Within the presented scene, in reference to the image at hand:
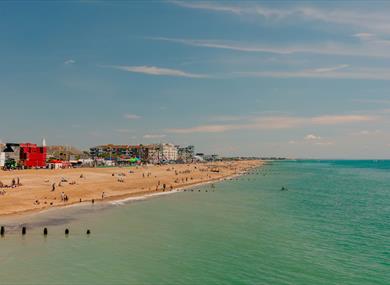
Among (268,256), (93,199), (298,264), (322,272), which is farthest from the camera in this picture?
(93,199)

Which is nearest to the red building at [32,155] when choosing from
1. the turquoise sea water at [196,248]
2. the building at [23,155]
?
the building at [23,155]

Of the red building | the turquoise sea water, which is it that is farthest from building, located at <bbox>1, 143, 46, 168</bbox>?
the turquoise sea water

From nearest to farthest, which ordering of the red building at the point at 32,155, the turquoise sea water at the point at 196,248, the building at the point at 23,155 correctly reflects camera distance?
the turquoise sea water at the point at 196,248 < the building at the point at 23,155 < the red building at the point at 32,155

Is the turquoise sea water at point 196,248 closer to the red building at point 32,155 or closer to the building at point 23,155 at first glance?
the building at point 23,155

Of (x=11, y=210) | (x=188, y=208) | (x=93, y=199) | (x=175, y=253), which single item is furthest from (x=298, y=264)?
(x=93, y=199)

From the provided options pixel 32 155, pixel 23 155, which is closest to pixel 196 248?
pixel 23 155

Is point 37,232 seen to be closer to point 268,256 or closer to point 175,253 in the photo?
point 175,253
